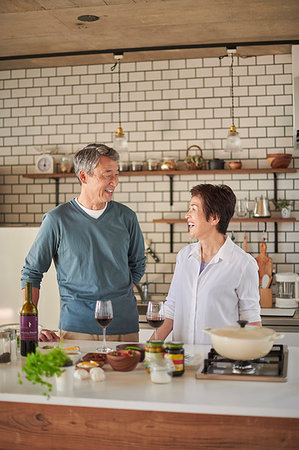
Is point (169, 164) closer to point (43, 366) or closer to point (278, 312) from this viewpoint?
point (278, 312)

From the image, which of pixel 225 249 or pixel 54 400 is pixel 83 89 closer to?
pixel 225 249

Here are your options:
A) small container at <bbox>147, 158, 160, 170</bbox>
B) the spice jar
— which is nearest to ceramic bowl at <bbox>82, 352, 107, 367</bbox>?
the spice jar

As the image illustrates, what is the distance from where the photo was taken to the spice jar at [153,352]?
223cm

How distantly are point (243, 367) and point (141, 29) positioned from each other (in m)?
3.08

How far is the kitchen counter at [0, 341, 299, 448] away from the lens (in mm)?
1898

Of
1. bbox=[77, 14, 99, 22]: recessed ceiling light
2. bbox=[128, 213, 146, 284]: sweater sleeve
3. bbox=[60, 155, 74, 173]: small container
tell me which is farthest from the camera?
bbox=[60, 155, 74, 173]: small container

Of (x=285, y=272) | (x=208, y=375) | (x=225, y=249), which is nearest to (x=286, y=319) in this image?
(x=285, y=272)

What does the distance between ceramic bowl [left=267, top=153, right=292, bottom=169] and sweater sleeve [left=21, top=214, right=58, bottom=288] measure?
8.76 ft

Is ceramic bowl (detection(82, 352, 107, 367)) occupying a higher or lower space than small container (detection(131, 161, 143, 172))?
lower

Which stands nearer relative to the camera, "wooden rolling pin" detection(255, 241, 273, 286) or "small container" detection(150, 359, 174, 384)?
"small container" detection(150, 359, 174, 384)

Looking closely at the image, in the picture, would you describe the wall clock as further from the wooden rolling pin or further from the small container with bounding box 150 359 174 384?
the small container with bounding box 150 359 174 384

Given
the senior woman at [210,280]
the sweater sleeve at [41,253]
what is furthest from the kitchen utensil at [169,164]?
the senior woman at [210,280]

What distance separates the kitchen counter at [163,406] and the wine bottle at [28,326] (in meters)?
0.33

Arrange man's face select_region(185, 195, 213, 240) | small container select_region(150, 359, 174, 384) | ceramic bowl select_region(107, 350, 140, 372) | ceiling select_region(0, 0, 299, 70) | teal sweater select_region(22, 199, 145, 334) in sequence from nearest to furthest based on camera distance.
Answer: small container select_region(150, 359, 174, 384), ceramic bowl select_region(107, 350, 140, 372), man's face select_region(185, 195, 213, 240), teal sweater select_region(22, 199, 145, 334), ceiling select_region(0, 0, 299, 70)
